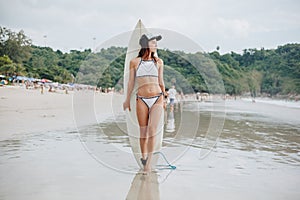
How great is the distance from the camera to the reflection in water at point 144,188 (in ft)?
10.5

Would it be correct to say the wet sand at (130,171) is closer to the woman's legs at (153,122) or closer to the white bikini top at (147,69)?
the woman's legs at (153,122)

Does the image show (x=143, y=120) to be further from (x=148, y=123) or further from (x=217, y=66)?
(x=217, y=66)

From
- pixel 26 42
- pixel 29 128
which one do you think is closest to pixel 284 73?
pixel 26 42

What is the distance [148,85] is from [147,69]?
0.20 meters

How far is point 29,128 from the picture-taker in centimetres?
771

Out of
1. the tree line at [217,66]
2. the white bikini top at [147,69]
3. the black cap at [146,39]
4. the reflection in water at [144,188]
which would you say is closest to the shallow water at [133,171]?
the reflection in water at [144,188]

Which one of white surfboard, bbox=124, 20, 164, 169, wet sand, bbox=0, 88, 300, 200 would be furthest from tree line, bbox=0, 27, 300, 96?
white surfboard, bbox=124, 20, 164, 169

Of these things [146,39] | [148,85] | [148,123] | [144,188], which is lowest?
[144,188]

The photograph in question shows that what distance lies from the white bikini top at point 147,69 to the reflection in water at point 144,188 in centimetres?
131

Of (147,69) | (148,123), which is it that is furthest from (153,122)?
(147,69)

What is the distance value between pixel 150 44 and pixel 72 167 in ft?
6.68

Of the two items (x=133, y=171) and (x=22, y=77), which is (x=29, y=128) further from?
(x=22, y=77)

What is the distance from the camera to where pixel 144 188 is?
11.3 feet

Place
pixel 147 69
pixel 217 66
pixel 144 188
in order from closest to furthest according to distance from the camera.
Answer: pixel 144 188 < pixel 147 69 < pixel 217 66
